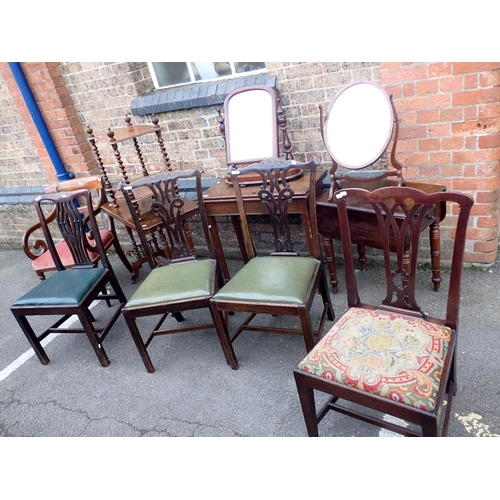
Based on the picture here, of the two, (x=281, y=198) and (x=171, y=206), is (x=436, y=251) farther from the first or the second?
(x=171, y=206)

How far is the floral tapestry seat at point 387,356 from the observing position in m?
1.30

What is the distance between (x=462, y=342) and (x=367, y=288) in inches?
28.8

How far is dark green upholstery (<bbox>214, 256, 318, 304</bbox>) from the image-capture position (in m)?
1.90

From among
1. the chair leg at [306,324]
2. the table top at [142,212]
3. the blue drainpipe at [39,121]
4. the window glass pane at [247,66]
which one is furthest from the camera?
the blue drainpipe at [39,121]

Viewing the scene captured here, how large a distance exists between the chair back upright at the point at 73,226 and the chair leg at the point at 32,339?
47 cm

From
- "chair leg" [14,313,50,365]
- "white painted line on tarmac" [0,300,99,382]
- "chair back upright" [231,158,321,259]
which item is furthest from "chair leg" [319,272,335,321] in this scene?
"white painted line on tarmac" [0,300,99,382]

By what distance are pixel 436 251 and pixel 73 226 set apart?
8.05 ft

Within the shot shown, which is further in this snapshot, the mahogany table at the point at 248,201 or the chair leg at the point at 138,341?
the mahogany table at the point at 248,201

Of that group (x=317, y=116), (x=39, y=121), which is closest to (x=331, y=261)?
(x=317, y=116)

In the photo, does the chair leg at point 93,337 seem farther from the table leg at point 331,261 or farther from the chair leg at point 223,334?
the table leg at point 331,261

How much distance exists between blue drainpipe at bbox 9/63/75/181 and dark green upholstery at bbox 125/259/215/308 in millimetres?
2100

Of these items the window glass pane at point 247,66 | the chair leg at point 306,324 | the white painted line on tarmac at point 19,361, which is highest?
the window glass pane at point 247,66

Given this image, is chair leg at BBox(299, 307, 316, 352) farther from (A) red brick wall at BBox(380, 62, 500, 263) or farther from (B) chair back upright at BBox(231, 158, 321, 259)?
(A) red brick wall at BBox(380, 62, 500, 263)

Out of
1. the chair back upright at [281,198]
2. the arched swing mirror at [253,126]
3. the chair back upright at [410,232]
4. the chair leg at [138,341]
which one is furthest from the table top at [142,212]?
the chair back upright at [410,232]
